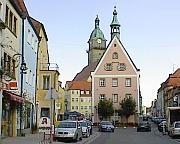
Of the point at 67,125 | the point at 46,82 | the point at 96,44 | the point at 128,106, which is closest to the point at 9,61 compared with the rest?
the point at 67,125

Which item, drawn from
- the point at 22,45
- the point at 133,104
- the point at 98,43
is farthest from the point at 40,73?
the point at 98,43

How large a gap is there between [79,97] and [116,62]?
57.1 meters

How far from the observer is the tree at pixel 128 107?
80.6 m

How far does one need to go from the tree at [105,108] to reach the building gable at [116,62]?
6.28 metres

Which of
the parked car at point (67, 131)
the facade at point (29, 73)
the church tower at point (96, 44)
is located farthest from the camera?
the church tower at point (96, 44)

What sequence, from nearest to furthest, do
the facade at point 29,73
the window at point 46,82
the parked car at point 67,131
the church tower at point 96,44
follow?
1. the parked car at point 67,131
2. the facade at point 29,73
3. the window at point 46,82
4. the church tower at point 96,44

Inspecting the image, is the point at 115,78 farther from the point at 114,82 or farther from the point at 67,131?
the point at 67,131

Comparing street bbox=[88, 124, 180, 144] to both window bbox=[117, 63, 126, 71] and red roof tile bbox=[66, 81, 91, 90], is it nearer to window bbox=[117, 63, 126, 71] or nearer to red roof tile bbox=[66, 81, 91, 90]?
window bbox=[117, 63, 126, 71]

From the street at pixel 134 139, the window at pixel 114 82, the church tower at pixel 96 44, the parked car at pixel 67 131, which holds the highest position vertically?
the church tower at pixel 96 44

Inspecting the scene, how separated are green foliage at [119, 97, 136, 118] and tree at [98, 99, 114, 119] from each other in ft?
7.67

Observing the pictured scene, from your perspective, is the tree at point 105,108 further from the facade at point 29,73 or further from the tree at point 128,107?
the facade at point 29,73

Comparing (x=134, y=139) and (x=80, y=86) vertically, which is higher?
(x=80, y=86)

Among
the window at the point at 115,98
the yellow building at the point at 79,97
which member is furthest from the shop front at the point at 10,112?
the yellow building at the point at 79,97

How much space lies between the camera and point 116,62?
8469 cm
